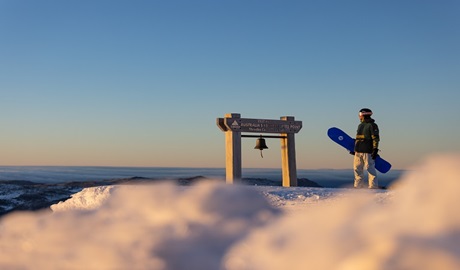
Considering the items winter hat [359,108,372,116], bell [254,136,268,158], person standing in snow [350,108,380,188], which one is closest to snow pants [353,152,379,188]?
person standing in snow [350,108,380,188]

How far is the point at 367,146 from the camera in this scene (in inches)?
448

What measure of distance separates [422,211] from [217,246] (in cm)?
34

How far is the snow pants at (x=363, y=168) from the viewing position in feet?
37.1

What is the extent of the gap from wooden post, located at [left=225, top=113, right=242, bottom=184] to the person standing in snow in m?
3.04

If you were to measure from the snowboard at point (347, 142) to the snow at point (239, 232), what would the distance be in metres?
11.5

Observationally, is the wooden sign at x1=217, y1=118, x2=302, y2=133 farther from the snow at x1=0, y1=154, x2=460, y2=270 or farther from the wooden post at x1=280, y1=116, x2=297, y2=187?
the snow at x1=0, y1=154, x2=460, y2=270

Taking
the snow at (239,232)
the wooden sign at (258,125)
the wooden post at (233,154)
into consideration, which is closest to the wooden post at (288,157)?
the wooden sign at (258,125)

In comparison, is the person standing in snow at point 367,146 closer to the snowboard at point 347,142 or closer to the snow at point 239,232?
the snowboard at point 347,142

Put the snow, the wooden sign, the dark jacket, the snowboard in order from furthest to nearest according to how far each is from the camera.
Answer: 1. the wooden sign
2. the snowboard
3. the dark jacket
4. the snow

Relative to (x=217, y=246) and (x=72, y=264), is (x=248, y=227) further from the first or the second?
(x=72, y=264)

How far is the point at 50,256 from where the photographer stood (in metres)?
0.90

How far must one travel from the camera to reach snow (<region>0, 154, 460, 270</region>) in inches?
26.5

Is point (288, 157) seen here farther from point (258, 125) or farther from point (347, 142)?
point (347, 142)

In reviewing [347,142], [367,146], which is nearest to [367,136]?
[367,146]
